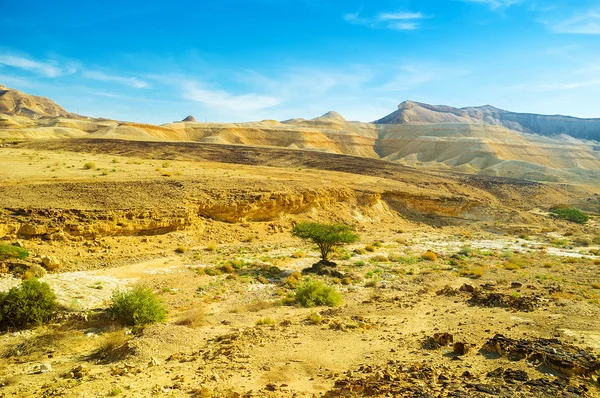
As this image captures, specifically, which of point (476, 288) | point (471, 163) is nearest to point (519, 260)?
point (476, 288)

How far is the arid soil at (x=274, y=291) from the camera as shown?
7973 millimetres

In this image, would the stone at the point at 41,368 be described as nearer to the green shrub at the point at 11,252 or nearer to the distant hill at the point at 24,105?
the green shrub at the point at 11,252

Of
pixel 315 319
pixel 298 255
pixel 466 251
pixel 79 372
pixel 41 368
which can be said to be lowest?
pixel 466 251

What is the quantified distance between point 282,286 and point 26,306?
8527 millimetres

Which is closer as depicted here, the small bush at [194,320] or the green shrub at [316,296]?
the small bush at [194,320]

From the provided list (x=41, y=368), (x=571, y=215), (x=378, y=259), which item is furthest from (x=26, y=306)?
(x=571, y=215)

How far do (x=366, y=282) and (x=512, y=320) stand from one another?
20.7ft

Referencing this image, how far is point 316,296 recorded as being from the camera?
13570 millimetres

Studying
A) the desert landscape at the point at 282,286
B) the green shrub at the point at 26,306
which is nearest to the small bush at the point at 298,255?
the desert landscape at the point at 282,286

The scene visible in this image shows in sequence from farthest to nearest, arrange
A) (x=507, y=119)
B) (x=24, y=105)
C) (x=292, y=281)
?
(x=507, y=119) → (x=24, y=105) → (x=292, y=281)

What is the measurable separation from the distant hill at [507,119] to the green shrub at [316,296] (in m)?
151

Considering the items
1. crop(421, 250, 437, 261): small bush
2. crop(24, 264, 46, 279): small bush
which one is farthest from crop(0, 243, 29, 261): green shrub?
crop(421, 250, 437, 261): small bush

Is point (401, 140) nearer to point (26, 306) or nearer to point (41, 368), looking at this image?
point (26, 306)

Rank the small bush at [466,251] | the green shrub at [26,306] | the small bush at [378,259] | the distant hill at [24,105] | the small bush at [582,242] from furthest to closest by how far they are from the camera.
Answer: the distant hill at [24,105]
the small bush at [582,242]
the small bush at [466,251]
the small bush at [378,259]
the green shrub at [26,306]
